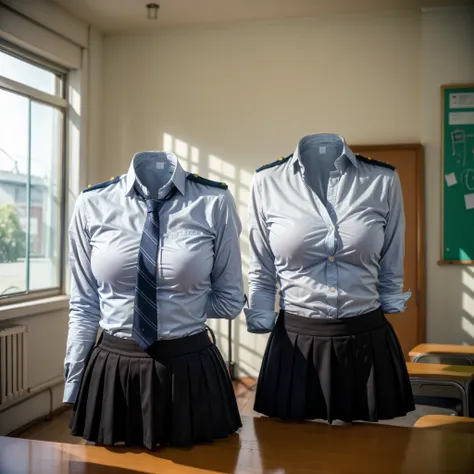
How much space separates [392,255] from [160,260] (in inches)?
28.0

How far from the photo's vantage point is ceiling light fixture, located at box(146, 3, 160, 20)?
4730 mm

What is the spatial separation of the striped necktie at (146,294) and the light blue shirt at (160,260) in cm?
2

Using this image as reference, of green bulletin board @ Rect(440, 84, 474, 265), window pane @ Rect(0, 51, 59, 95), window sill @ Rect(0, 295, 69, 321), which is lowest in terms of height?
window sill @ Rect(0, 295, 69, 321)

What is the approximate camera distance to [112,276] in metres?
1.56

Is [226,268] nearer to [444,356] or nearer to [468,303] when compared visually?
[444,356]

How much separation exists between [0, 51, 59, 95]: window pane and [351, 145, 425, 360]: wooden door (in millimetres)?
2686

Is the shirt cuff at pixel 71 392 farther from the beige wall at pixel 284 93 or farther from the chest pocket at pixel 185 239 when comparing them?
the beige wall at pixel 284 93

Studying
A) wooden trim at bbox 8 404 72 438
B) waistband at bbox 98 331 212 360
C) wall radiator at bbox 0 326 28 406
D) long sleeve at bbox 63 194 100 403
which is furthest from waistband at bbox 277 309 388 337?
wooden trim at bbox 8 404 72 438

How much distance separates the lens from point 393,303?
1809 millimetres

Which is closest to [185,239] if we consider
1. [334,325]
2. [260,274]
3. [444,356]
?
[260,274]

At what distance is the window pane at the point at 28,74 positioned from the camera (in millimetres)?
4219

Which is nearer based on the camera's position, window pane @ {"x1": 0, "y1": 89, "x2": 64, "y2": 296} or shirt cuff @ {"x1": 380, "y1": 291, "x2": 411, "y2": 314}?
shirt cuff @ {"x1": 380, "y1": 291, "x2": 411, "y2": 314}

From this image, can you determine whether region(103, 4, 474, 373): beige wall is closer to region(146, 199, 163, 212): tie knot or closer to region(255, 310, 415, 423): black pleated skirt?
region(255, 310, 415, 423): black pleated skirt

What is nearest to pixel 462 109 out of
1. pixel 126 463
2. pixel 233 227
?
pixel 233 227
